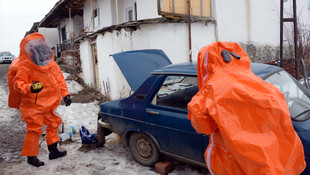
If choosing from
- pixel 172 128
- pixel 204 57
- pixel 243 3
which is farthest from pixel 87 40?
pixel 204 57

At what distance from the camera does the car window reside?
309cm

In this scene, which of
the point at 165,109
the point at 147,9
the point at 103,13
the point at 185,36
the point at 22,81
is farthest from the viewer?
the point at 103,13

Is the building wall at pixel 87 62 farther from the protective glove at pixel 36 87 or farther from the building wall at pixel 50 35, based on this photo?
the building wall at pixel 50 35

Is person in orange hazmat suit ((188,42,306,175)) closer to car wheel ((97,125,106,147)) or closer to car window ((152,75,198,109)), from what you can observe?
car window ((152,75,198,109))

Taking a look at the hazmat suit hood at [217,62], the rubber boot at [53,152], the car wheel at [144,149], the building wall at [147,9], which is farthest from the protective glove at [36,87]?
the building wall at [147,9]

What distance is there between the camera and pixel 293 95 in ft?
8.73

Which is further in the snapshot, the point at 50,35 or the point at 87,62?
the point at 50,35

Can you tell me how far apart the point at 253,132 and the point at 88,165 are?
2.89 metres

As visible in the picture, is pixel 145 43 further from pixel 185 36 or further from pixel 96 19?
pixel 96 19

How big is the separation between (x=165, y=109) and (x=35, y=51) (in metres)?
2.21

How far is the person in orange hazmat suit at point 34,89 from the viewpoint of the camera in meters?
3.48

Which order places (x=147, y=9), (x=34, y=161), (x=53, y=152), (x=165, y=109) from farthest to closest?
(x=147, y=9) → (x=53, y=152) → (x=34, y=161) → (x=165, y=109)

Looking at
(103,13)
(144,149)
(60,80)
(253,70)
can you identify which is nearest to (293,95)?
(253,70)

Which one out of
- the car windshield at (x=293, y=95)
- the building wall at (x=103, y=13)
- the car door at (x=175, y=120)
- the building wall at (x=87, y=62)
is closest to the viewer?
the car windshield at (x=293, y=95)
